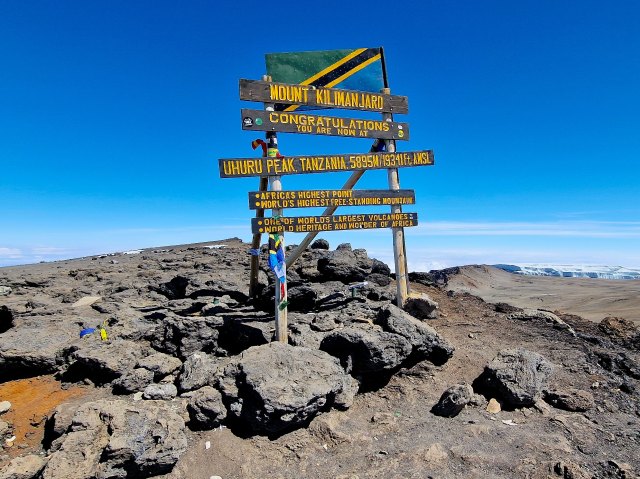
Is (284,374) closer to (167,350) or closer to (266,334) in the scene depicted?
(266,334)

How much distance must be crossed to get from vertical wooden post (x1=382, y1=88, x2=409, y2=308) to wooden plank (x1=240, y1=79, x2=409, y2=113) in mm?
255

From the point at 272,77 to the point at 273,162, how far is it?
5.71 feet

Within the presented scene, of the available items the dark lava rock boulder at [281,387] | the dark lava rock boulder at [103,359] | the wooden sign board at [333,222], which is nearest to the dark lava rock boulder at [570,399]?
the dark lava rock boulder at [281,387]

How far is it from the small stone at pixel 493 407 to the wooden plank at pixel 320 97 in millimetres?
5830

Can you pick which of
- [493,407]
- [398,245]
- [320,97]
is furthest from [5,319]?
[493,407]

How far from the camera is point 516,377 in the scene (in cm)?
570

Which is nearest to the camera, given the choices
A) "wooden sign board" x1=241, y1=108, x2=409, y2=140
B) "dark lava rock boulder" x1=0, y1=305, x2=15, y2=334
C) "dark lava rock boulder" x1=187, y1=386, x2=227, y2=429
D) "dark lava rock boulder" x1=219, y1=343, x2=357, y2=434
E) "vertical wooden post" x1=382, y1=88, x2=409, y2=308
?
"dark lava rock boulder" x1=219, y1=343, x2=357, y2=434

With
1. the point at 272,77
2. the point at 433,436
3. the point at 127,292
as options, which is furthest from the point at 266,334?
the point at 127,292

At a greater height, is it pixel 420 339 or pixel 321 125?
pixel 321 125

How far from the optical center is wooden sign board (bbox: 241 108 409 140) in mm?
6793

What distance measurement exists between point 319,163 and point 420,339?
364 cm

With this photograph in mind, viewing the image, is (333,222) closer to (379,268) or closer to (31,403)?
(379,268)

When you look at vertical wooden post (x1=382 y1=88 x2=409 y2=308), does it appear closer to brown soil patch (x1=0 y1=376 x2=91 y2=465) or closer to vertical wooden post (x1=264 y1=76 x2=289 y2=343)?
vertical wooden post (x1=264 y1=76 x2=289 y2=343)

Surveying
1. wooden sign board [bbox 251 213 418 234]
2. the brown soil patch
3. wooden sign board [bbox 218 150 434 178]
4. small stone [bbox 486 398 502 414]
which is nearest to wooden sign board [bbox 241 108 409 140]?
wooden sign board [bbox 218 150 434 178]
